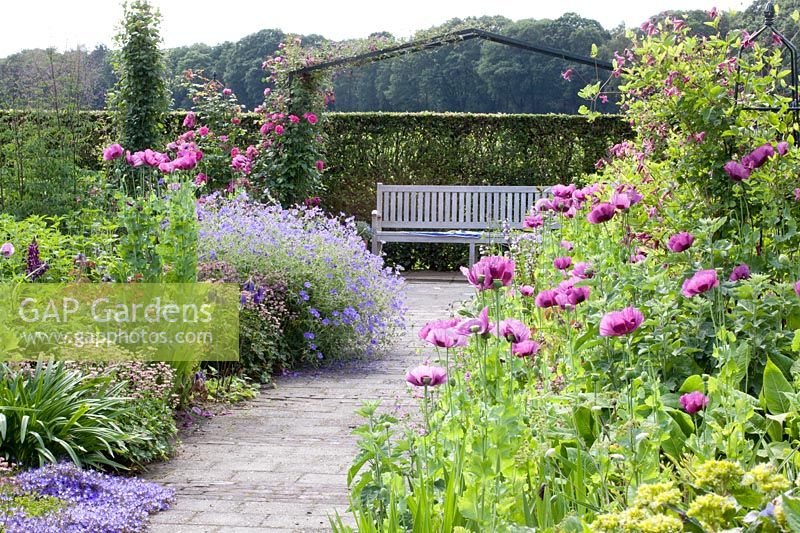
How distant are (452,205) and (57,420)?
871cm

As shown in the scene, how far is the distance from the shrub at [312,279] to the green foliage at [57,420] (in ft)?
6.11

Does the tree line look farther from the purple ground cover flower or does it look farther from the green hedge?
the purple ground cover flower

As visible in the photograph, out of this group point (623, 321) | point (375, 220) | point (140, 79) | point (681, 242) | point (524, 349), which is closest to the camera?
point (623, 321)

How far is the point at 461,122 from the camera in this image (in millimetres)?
12188

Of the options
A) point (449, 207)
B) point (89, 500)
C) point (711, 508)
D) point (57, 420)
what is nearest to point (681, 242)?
point (711, 508)

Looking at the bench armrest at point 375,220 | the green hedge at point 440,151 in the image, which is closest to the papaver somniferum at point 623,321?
the bench armrest at point 375,220

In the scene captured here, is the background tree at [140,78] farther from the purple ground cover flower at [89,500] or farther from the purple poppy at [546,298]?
the purple poppy at [546,298]

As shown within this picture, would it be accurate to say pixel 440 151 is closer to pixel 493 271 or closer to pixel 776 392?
pixel 776 392

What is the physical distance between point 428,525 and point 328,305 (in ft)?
13.0

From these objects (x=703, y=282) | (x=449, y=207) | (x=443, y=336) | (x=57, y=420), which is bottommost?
(x=57, y=420)

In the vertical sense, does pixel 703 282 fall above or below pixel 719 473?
above

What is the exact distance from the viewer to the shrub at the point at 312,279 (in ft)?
19.0

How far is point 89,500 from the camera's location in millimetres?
3029

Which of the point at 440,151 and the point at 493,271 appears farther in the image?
the point at 440,151
